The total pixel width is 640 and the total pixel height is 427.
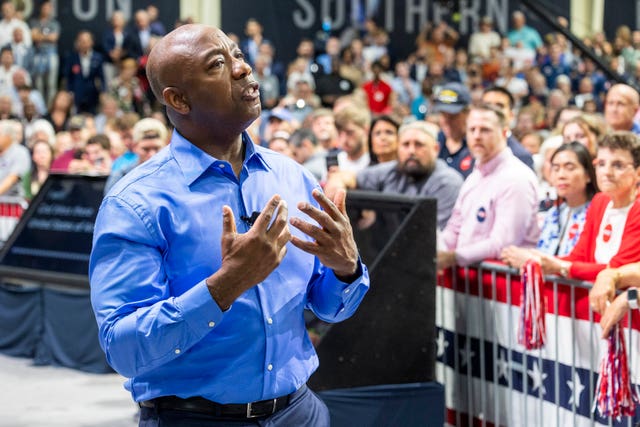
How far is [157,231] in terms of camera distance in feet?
8.82

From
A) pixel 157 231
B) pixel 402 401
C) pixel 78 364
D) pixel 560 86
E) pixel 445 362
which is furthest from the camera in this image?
pixel 560 86

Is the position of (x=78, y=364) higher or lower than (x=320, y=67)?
lower

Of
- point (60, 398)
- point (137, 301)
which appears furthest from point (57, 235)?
point (137, 301)

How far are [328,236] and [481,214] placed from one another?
3.44m

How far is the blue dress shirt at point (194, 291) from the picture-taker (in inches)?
102

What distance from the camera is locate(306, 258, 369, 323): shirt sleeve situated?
9.52 feet

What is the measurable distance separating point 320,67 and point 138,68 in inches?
112

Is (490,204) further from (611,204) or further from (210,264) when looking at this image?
(210,264)

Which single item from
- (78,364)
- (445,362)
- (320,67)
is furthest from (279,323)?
(320,67)

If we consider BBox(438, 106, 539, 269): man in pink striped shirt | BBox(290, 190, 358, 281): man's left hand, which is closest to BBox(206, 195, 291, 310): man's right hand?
BBox(290, 190, 358, 281): man's left hand

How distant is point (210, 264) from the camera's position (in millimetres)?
2727

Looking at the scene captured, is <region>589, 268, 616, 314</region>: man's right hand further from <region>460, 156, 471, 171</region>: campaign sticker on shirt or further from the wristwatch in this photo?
<region>460, 156, 471, 171</region>: campaign sticker on shirt

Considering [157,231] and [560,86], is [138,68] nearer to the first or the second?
[560,86]

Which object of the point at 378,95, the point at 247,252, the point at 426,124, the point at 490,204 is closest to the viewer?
the point at 247,252
